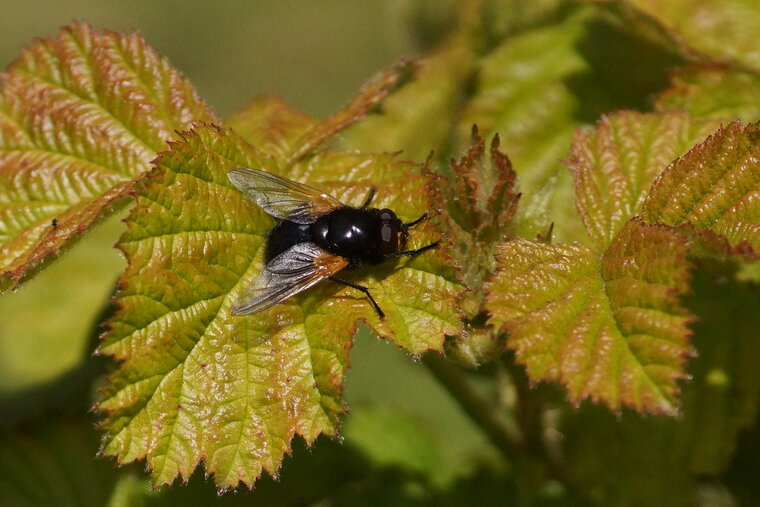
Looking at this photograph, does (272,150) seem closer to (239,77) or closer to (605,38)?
(605,38)

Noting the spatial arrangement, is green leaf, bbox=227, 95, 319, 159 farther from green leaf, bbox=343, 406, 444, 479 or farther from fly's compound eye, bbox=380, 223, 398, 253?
green leaf, bbox=343, 406, 444, 479

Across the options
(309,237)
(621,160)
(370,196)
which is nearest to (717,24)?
(621,160)

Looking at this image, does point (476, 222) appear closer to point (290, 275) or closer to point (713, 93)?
point (290, 275)

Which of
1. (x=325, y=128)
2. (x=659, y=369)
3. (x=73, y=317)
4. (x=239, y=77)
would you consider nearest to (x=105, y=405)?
(x=325, y=128)

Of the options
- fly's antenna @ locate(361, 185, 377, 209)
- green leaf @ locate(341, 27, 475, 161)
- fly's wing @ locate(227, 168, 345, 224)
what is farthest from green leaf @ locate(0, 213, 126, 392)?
fly's antenna @ locate(361, 185, 377, 209)

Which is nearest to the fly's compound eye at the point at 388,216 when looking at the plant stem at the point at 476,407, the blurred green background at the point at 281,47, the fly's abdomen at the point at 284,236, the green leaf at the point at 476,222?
the green leaf at the point at 476,222

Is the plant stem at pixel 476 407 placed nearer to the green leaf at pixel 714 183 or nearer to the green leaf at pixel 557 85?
the green leaf at pixel 557 85
